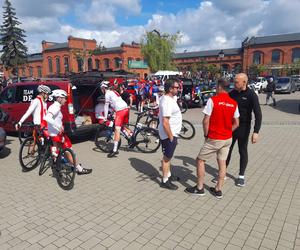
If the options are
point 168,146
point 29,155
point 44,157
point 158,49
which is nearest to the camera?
point 168,146

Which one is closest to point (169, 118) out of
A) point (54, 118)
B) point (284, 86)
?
point (54, 118)

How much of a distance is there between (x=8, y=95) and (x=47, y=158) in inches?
176

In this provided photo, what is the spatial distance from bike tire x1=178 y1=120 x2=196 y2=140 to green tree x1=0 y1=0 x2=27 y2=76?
43.8m

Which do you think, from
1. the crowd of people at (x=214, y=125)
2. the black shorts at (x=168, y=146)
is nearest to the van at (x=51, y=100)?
the crowd of people at (x=214, y=125)

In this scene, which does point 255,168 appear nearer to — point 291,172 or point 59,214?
point 291,172

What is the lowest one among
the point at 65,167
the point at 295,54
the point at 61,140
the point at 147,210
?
the point at 147,210

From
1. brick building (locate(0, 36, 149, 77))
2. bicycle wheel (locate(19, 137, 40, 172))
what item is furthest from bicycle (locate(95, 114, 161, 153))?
brick building (locate(0, 36, 149, 77))

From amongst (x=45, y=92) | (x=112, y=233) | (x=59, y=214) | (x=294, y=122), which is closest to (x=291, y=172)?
(x=112, y=233)

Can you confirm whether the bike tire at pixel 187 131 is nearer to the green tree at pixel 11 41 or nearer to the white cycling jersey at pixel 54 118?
the white cycling jersey at pixel 54 118

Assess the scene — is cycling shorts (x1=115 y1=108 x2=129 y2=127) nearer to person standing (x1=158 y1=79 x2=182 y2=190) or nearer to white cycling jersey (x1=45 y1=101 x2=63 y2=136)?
white cycling jersey (x1=45 y1=101 x2=63 y2=136)

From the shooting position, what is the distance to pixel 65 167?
5.00 meters

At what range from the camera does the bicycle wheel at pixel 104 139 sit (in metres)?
7.50

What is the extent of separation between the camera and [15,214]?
4094 millimetres

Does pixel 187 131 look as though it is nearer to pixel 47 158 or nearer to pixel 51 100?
pixel 51 100
